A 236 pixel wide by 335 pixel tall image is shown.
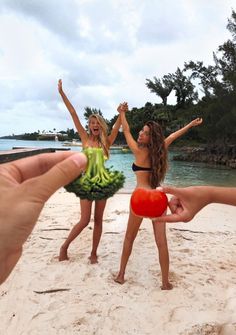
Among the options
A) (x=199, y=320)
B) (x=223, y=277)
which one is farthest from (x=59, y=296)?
(x=223, y=277)

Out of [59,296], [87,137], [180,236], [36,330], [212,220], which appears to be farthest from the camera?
[212,220]

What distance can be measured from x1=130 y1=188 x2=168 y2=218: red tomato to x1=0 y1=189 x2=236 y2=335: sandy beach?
67.6 inches

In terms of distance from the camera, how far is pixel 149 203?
2059mm

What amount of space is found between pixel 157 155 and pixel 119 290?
1.66 meters

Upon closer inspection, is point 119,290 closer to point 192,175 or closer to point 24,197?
point 24,197

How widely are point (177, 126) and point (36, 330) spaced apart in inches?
2377

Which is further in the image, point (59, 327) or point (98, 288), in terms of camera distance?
point (98, 288)

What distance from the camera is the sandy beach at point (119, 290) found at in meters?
3.32

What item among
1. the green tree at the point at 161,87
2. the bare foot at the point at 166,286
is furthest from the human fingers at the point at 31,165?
the green tree at the point at 161,87

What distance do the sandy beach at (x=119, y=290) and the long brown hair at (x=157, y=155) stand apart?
132cm

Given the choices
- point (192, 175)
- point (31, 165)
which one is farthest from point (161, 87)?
point (31, 165)

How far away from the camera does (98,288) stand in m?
4.08

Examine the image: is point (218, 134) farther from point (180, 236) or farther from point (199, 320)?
point (199, 320)

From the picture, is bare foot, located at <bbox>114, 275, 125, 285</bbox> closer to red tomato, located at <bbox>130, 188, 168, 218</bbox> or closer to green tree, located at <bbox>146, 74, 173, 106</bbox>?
red tomato, located at <bbox>130, 188, 168, 218</bbox>
